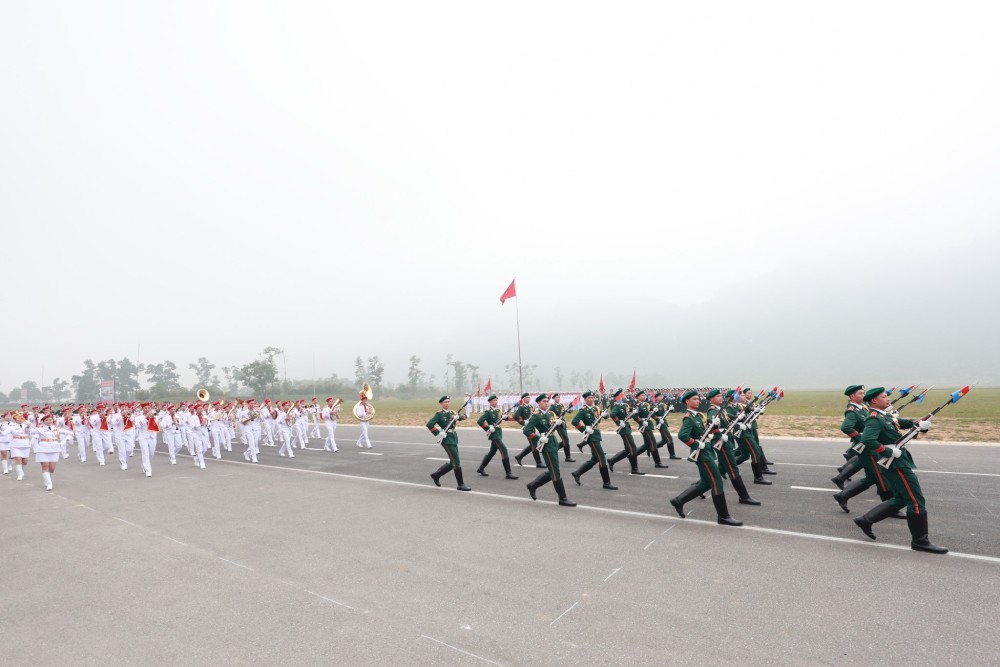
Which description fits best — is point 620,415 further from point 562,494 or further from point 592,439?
point 562,494

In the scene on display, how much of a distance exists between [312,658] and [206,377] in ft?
498

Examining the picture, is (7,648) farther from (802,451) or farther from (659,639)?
(802,451)

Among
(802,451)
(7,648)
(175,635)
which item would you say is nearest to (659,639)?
(175,635)

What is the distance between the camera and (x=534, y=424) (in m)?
10.2

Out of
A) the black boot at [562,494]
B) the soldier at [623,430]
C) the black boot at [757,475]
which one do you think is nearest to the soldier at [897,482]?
the black boot at [757,475]

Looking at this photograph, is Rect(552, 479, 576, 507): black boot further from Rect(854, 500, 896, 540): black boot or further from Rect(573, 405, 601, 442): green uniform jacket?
Rect(854, 500, 896, 540): black boot

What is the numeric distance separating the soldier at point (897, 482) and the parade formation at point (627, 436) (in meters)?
0.01

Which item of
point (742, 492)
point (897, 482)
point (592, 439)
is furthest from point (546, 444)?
point (897, 482)

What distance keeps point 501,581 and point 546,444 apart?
3.83 metres

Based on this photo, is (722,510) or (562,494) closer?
(722,510)

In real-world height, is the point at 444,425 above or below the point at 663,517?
above

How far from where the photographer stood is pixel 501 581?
5633mm

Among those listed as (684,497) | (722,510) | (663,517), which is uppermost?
(684,497)

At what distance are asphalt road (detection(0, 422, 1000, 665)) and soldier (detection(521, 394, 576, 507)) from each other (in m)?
0.35
